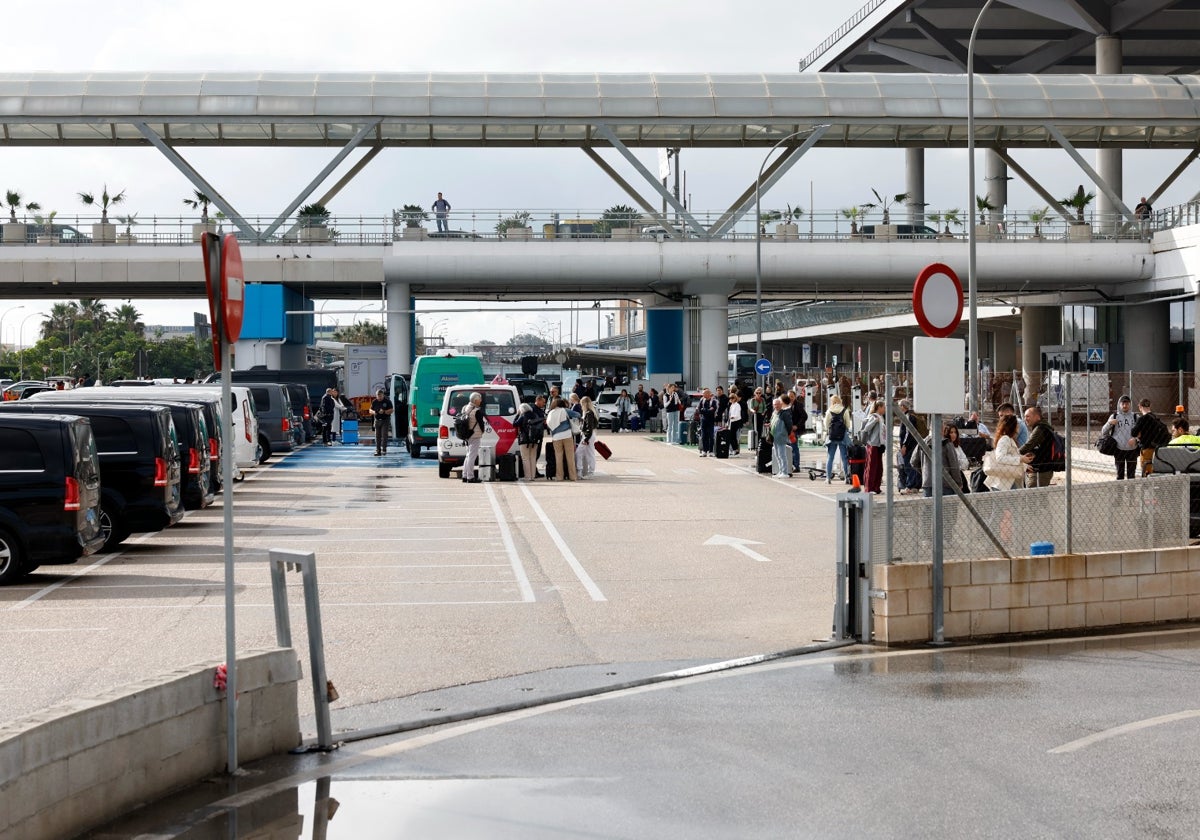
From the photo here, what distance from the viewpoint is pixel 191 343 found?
479 feet

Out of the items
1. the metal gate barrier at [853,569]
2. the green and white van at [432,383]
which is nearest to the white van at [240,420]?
the green and white van at [432,383]

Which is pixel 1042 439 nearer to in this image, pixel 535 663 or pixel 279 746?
pixel 535 663

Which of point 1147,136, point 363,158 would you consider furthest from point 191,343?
point 1147,136

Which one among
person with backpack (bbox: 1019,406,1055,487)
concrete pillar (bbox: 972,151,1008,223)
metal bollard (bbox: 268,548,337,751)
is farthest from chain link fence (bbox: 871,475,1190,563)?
concrete pillar (bbox: 972,151,1008,223)

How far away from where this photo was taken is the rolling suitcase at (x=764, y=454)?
30.9 metres

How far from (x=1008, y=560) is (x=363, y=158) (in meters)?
44.8

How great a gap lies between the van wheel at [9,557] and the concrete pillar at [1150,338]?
4441 centimetres

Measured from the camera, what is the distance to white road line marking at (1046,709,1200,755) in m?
8.04

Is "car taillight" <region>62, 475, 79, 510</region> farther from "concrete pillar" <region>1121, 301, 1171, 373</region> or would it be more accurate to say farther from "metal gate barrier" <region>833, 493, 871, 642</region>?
"concrete pillar" <region>1121, 301, 1171, 373</region>

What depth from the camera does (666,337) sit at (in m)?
56.7

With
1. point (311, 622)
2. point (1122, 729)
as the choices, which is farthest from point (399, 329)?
point (1122, 729)

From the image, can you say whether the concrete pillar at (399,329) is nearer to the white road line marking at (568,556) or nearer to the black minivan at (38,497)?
the white road line marking at (568,556)

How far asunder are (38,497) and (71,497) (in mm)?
296

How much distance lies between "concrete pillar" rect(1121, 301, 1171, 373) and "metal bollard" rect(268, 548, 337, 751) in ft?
159
